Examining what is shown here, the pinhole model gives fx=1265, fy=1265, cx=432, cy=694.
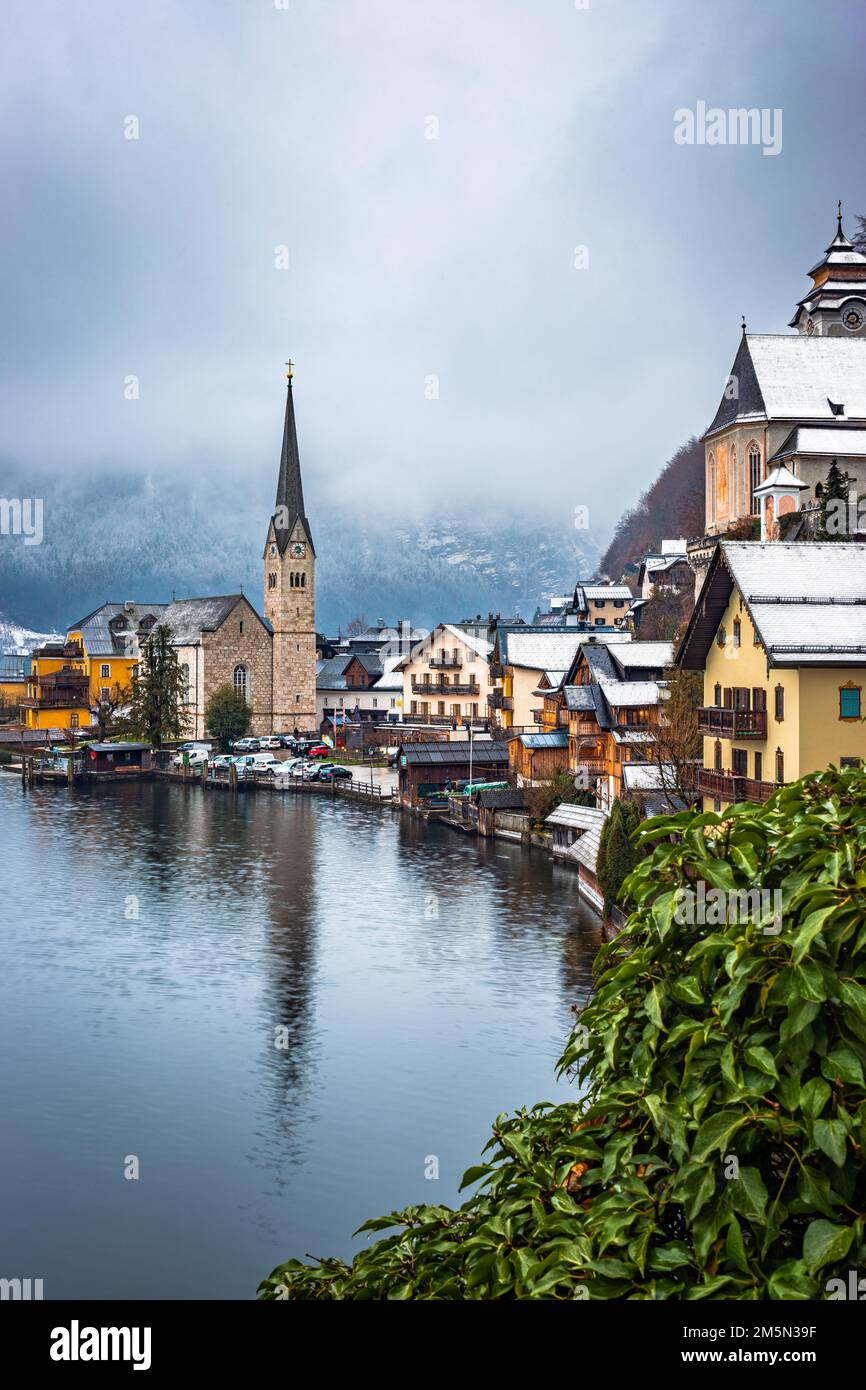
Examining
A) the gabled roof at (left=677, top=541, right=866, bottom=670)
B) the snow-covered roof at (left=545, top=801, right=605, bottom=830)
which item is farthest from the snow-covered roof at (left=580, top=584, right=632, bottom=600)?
the gabled roof at (left=677, top=541, right=866, bottom=670)

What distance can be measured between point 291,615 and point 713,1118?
110 m

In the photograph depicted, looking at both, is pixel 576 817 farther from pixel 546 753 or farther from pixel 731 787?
pixel 731 787

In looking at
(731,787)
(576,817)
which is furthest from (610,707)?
(731,787)

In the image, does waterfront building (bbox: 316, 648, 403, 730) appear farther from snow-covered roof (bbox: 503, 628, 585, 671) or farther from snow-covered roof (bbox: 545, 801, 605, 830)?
snow-covered roof (bbox: 545, 801, 605, 830)

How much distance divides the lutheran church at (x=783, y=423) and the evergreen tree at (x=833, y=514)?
29.8 ft

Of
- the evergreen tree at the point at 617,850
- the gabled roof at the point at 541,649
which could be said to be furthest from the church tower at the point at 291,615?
the evergreen tree at the point at 617,850

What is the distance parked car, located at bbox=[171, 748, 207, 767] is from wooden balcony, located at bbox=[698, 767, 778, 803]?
63288mm

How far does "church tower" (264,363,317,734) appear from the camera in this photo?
114 metres

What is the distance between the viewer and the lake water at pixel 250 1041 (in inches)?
797

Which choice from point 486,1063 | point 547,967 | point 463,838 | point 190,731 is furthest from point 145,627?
point 486,1063

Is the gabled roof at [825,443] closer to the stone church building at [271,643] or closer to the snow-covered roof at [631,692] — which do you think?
the snow-covered roof at [631,692]

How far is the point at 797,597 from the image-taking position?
33.9 meters
